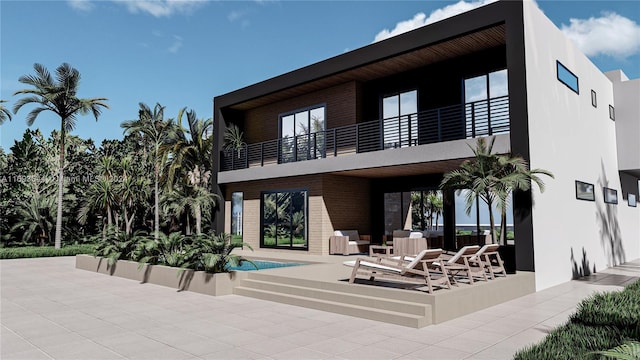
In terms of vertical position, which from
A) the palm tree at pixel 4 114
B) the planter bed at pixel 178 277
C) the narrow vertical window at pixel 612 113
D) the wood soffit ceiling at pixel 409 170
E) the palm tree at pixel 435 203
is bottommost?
the planter bed at pixel 178 277

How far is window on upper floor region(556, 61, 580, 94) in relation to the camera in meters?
12.3

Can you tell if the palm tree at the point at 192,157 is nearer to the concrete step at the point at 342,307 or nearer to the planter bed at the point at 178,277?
the planter bed at the point at 178,277

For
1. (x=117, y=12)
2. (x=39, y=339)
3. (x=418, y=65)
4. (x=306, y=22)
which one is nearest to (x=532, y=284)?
(x=418, y=65)

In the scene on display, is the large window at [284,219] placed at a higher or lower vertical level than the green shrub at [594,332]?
higher

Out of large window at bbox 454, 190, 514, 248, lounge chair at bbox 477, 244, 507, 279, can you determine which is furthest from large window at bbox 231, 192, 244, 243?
lounge chair at bbox 477, 244, 507, 279

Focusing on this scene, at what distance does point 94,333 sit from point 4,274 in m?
10.0

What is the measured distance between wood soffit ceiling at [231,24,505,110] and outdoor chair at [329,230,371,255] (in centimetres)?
554

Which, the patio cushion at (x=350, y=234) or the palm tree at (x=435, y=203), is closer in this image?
the palm tree at (x=435, y=203)

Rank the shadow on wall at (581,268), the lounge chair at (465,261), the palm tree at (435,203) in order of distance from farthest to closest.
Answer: the palm tree at (435,203) < the shadow on wall at (581,268) < the lounge chair at (465,261)

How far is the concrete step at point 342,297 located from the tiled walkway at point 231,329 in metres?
0.36

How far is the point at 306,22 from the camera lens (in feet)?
56.9

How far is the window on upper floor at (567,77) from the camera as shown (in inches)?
484

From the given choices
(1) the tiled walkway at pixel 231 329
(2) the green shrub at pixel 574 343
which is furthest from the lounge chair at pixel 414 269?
(2) the green shrub at pixel 574 343

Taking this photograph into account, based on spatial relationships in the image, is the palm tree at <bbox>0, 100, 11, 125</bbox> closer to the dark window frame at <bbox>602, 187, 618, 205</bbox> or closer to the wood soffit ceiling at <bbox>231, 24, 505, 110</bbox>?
the wood soffit ceiling at <bbox>231, 24, 505, 110</bbox>
